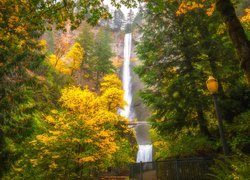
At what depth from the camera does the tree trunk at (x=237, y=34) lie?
529cm

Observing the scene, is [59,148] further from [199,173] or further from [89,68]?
[89,68]

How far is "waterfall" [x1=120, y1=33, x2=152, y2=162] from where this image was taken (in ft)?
131

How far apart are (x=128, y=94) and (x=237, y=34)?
5305cm

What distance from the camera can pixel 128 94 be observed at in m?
58.5

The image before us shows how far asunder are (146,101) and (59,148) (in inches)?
238

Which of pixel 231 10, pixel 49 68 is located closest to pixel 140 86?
pixel 49 68

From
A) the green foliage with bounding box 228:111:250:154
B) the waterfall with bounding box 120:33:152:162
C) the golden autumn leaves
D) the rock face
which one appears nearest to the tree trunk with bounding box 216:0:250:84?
the green foliage with bounding box 228:111:250:154

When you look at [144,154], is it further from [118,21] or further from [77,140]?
[118,21]

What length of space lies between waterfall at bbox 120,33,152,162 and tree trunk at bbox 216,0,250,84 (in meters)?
34.7

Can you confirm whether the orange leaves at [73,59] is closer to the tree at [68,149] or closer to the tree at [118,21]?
the tree at [68,149]

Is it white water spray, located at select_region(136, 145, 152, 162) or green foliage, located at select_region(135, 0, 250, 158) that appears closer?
green foliage, located at select_region(135, 0, 250, 158)

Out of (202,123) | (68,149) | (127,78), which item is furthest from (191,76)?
(127,78)

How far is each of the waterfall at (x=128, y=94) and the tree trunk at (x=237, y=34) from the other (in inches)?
1365

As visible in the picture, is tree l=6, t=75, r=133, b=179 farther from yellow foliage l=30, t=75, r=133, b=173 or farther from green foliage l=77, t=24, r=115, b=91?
green foliage l=77, t=24, r=115, b=91
